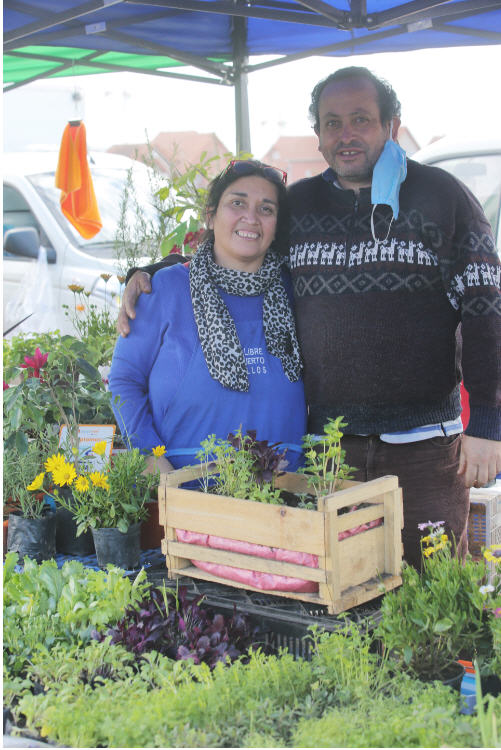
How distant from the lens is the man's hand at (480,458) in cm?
227

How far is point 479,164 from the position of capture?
5.12m

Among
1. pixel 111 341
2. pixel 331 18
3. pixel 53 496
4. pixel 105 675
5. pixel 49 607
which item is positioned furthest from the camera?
pixel 111 341

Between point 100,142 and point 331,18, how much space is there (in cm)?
3218

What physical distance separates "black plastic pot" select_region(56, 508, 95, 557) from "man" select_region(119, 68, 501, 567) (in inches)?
22.9

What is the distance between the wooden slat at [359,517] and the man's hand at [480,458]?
0.57 meters

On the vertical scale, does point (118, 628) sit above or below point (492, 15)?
below

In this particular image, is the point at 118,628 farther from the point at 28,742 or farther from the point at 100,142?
the point at 100,142

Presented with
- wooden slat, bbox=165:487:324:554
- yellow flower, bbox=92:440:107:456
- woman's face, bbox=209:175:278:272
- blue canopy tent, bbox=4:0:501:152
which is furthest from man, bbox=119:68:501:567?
blue canopy tent, bbox=4:0:501:152

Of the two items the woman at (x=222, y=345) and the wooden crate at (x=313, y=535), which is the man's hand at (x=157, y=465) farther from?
the wooden crate at (x=313, y=535)

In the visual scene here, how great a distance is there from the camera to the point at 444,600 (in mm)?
1604

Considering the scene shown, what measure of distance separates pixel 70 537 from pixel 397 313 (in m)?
1.16

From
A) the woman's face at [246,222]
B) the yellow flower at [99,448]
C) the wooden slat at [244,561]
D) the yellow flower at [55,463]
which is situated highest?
the woman's face at [246,222]

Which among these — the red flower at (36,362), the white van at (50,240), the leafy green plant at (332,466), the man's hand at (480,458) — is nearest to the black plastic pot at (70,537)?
the red flower at (36,362)

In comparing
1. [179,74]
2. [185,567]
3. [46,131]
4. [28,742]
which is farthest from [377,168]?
A: [46,131]
